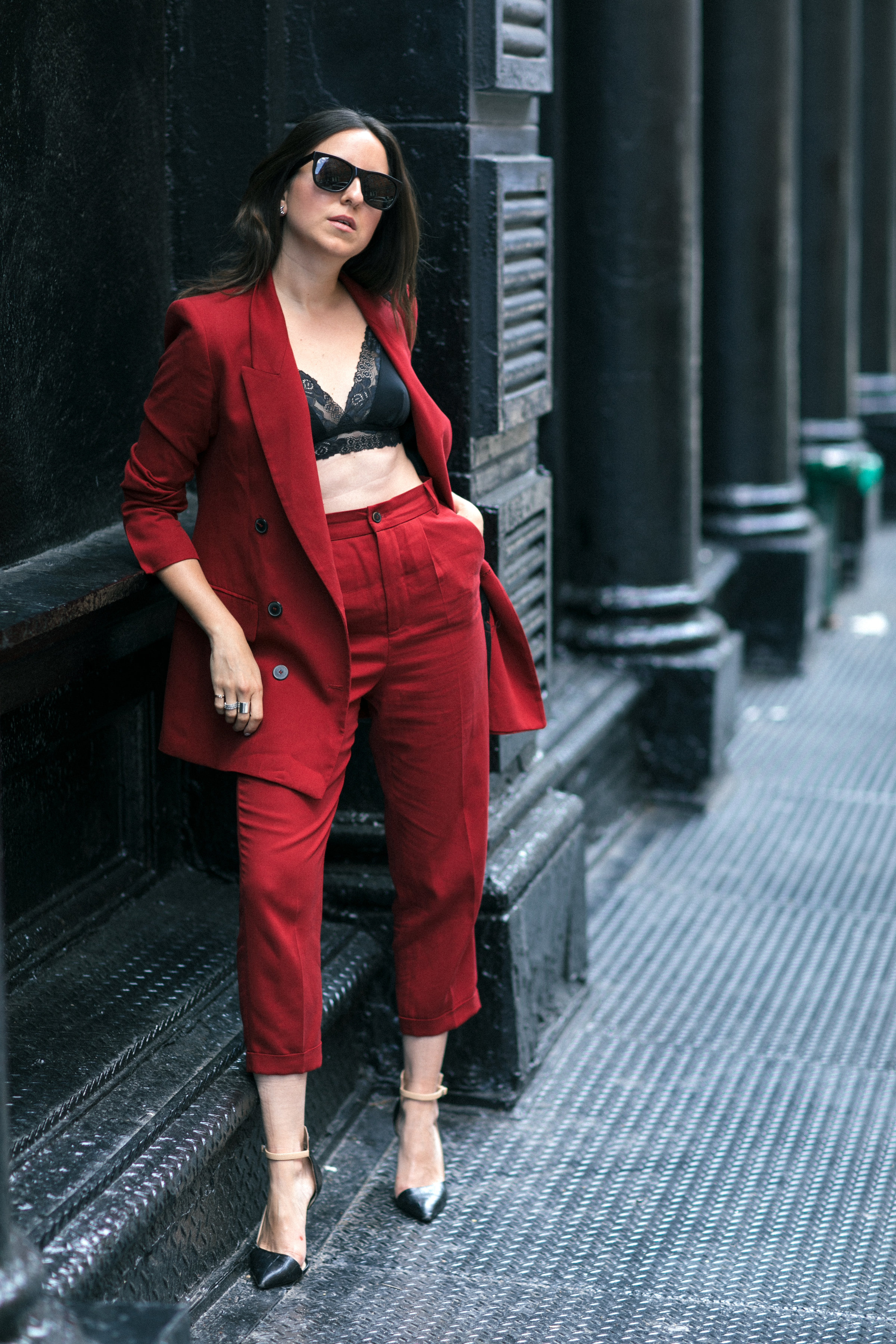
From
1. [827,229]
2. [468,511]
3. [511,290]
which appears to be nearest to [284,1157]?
[468,511]

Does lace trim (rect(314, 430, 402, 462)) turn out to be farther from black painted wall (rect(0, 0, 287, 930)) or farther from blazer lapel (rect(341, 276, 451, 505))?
black painted wall (rect(0, 0, 287, 930))

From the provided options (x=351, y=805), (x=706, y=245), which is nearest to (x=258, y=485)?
(x=351, y=805)

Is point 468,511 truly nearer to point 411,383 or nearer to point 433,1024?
point 411,383

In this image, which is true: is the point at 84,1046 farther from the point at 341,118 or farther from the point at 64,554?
the point at 341,118

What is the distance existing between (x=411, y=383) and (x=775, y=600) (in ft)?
14.6

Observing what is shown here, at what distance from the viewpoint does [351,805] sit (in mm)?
3523

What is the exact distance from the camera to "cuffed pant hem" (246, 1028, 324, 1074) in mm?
2750

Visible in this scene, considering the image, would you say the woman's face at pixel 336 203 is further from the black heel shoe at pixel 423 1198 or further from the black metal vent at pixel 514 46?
the black heel shoe at pixel 423 1198

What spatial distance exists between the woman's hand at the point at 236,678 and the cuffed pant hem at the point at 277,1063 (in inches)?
21.2

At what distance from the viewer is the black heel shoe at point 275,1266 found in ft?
9.26

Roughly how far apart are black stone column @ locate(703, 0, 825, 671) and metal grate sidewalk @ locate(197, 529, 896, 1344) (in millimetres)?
2098

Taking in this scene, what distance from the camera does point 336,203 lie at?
2.69 metres

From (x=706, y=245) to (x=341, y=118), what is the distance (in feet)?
14.3

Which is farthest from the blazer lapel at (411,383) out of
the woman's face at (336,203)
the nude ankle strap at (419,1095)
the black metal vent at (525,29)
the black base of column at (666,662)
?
the black base of column at (666,662)
